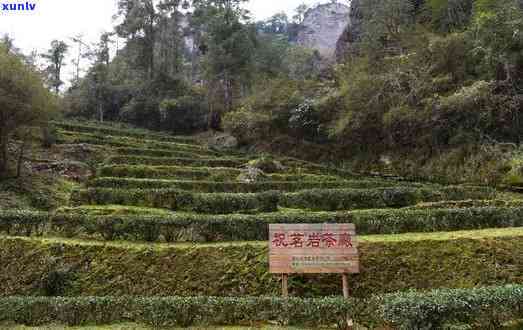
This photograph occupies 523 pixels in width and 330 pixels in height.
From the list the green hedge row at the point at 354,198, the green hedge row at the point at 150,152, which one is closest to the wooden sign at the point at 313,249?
the green hedge row at the point at 354,198

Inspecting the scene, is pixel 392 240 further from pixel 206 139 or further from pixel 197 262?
pixel 206 139

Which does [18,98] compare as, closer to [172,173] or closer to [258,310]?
[172,173]

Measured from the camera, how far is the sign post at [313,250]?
7.88 m

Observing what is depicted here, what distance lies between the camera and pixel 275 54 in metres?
42.8

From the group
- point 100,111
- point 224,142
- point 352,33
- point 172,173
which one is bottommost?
point 172,173

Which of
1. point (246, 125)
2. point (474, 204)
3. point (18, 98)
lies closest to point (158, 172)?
point (18, 98)

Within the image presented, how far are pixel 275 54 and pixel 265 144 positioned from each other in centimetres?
1670

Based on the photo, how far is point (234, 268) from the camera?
8.78 metres

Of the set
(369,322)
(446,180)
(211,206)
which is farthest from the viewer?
(446,180)

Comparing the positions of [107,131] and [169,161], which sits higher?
[107,131]

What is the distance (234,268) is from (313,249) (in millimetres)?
1895

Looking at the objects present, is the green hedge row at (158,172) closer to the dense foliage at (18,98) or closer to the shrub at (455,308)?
the dense foliage at (18,98)

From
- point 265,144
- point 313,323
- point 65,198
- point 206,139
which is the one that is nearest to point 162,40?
point 206,139

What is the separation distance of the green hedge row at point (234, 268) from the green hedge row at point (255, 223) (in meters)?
0.66
